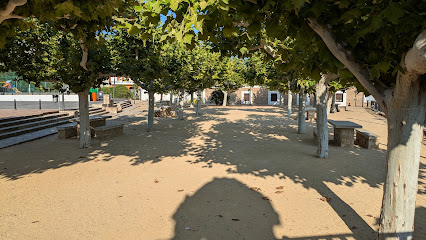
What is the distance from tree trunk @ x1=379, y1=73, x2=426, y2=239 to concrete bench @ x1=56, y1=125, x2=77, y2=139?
1131 cm

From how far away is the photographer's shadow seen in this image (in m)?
3.59

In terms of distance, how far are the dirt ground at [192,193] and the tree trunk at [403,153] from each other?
0.86m

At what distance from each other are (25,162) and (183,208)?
5.49 m

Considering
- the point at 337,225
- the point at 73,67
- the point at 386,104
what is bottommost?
the point at 337,225

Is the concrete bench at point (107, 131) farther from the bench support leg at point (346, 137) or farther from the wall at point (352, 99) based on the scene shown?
the wall at point (352, 99)

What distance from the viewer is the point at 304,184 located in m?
5.54

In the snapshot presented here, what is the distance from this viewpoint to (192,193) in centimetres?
502

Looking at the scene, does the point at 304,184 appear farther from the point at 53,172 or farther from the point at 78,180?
the point at 53,172

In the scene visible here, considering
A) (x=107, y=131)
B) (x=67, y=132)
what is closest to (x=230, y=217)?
(x=107, y=131)

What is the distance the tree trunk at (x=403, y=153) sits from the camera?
2621 mm

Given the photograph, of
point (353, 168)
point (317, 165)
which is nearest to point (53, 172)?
point (317, 165)

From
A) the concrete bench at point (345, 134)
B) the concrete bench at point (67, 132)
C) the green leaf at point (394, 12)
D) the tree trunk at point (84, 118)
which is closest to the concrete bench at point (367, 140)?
the concrete bench at point (345, 134)

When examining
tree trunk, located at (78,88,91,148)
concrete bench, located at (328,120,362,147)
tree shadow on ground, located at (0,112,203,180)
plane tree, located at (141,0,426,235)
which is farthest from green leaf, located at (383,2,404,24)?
tree trunk, located at (78,88,91,148)

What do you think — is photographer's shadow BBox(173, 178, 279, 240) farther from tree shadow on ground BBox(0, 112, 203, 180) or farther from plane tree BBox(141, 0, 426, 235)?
tree shadow on ground BBox(0, 112, 203, 180)
